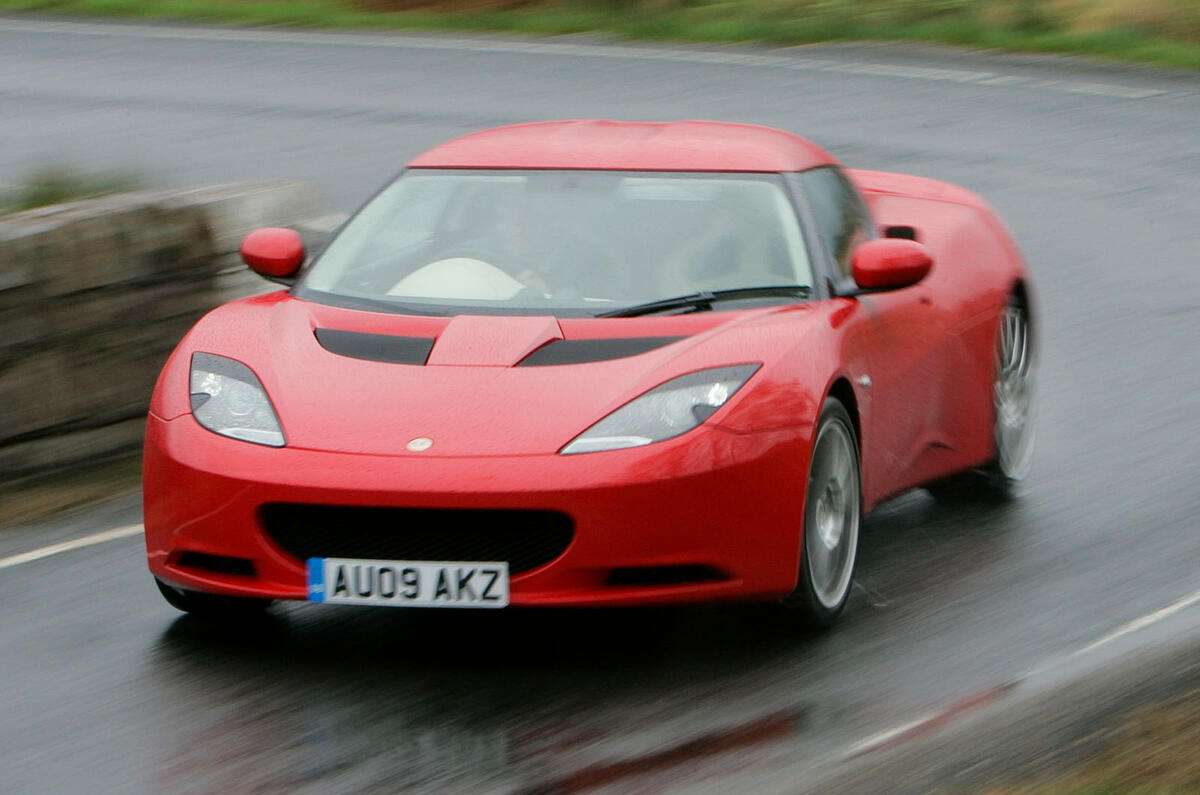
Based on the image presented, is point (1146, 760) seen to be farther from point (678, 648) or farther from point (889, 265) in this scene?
point (889, 265)

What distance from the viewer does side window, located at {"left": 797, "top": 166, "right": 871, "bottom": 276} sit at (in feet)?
22.5

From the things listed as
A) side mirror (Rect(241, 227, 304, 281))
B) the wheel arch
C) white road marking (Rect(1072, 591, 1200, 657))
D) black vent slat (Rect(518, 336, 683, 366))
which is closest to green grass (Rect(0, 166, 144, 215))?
side mirror (Rect(241, 227, 304, 281))

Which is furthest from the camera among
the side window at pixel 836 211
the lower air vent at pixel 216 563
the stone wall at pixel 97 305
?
the stone wall at pixel 97 305

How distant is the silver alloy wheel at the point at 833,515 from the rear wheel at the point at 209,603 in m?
1.52

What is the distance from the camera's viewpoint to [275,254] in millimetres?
6965

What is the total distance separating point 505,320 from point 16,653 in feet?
5.29

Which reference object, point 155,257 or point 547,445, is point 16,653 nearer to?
point 547,445

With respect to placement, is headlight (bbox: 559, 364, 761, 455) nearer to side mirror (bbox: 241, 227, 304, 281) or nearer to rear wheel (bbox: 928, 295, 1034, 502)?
side mirror (bbox: 241, 227, 304, 281)

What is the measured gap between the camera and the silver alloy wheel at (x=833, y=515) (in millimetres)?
5918

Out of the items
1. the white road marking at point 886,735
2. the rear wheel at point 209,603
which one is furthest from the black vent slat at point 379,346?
the white road marking at point 886,735

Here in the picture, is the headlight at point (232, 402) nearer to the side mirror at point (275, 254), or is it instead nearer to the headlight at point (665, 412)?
the headlight at point (665, 412)

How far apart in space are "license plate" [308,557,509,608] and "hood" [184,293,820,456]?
11.1 inches

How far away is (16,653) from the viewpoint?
598 cm

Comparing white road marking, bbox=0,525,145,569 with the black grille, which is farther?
white road marking, bbox=0,525,145,569
